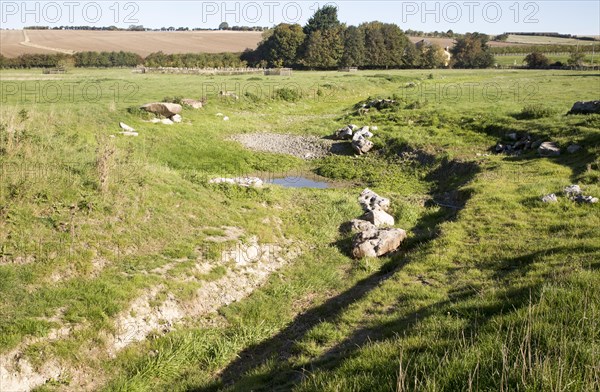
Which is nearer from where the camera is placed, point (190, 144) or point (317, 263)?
point (317, 263)

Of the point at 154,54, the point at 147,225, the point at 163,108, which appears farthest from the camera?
the point at 154,54

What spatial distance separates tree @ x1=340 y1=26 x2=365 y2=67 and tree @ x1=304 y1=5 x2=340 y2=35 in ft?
26.9

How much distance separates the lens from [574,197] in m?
17.8

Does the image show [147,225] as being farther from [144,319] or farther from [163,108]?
[163,108]

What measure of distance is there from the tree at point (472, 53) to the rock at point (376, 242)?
123564 millimetres

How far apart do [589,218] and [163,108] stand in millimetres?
29135

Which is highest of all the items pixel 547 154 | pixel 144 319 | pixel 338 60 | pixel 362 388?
pixel 338 60

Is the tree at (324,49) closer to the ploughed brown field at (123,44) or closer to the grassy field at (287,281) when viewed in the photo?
the ploughed brown field at (123,44)

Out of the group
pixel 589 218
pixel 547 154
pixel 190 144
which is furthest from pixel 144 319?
pixel 547 154

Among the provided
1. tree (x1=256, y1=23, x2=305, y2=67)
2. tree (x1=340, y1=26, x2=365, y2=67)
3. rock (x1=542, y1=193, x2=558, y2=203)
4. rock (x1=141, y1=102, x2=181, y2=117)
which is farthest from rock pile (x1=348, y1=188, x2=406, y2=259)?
tree (x1=340, y1=26, x2=365, y2=67)

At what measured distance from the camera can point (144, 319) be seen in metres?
11.3

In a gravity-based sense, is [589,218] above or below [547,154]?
below

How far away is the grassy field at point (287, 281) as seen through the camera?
6512 millimetres

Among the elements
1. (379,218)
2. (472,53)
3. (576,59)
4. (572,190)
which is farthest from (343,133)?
(472,53)
